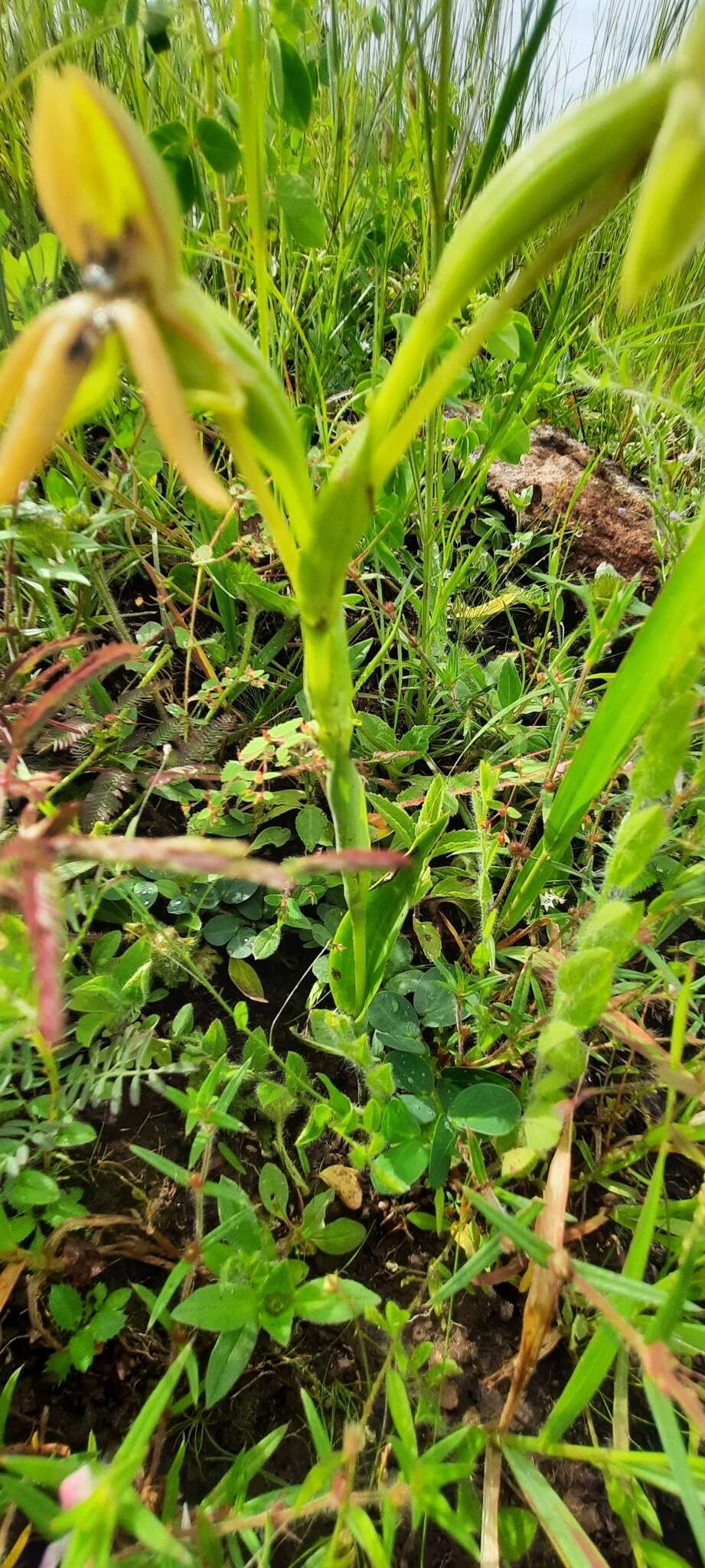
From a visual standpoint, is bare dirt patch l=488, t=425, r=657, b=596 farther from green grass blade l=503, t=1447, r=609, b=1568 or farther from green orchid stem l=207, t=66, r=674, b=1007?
green grass blade l=503, t=1447, r=609, b=1568

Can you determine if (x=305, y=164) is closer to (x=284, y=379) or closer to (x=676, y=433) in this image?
(x=284, y=379)

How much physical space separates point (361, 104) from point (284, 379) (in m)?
0.76

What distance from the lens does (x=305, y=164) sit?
1230 millimetres

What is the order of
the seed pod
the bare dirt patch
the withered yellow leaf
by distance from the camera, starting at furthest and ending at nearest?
the bare dirt patch → the withered yellow leaf → the seed pod

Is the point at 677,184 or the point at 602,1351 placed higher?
the point at 677,184

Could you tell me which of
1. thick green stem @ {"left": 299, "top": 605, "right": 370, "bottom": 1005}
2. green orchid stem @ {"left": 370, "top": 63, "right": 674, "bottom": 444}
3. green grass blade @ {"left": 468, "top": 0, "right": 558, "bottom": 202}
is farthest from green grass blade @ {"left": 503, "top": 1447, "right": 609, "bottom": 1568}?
green grass blade @ {"left": 468, "top": 0, "right": 558, "bottom": 202}

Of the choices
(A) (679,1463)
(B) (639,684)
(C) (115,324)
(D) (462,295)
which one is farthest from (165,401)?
(A) (679,1463)

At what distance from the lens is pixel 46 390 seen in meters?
0.39

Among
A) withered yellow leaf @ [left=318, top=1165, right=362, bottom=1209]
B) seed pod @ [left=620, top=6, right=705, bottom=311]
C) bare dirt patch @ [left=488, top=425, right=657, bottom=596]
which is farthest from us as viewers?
bare dirt patch @ [left=488, top=425, right=657, bottom=596]

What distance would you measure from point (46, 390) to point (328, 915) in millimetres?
648

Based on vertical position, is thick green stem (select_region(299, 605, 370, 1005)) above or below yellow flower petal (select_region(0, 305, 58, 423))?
below

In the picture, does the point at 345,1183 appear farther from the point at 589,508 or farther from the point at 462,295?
the point at 589,508

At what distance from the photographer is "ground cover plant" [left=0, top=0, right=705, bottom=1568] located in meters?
0.41

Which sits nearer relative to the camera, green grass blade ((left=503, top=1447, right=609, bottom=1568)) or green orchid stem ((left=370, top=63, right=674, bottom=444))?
green orchid stem ((left=370, top=63, right=674, bottom=444))
